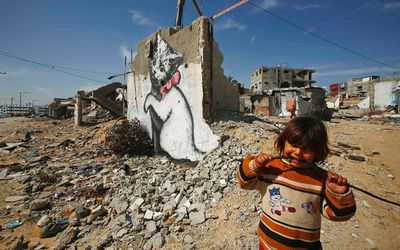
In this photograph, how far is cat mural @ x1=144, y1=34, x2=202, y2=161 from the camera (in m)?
5.45

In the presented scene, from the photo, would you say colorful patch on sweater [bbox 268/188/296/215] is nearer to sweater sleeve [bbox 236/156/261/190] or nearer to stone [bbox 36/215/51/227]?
sweater sleeve [bbox 236/156/261/190]

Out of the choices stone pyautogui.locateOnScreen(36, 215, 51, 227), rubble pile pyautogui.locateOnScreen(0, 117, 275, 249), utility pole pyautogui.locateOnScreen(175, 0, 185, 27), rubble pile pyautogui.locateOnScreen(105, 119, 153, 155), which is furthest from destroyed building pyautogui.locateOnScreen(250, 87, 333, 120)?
stone pyautogui.locateOnScreen(36, 215, 51, 227)

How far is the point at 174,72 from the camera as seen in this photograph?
5824mm

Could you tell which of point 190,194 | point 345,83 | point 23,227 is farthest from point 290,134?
point 345,83

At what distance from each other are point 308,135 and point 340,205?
40 centimetres

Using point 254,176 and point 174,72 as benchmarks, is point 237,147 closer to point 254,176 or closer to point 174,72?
point 174,72

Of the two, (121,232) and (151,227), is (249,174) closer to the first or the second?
(151,227)

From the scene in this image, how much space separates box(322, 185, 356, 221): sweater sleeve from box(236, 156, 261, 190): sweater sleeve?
390 millimetres

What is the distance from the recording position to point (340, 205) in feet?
4.18

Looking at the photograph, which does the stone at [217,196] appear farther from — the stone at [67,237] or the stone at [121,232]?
the stone at [67,237]

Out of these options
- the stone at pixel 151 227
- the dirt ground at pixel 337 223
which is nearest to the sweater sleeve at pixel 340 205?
the dirt ground at pixel 337 223

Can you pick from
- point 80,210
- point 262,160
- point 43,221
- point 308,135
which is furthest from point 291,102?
point 262,160

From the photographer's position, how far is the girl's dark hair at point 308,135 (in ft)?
4.45

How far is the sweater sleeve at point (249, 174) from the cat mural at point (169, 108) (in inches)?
141
